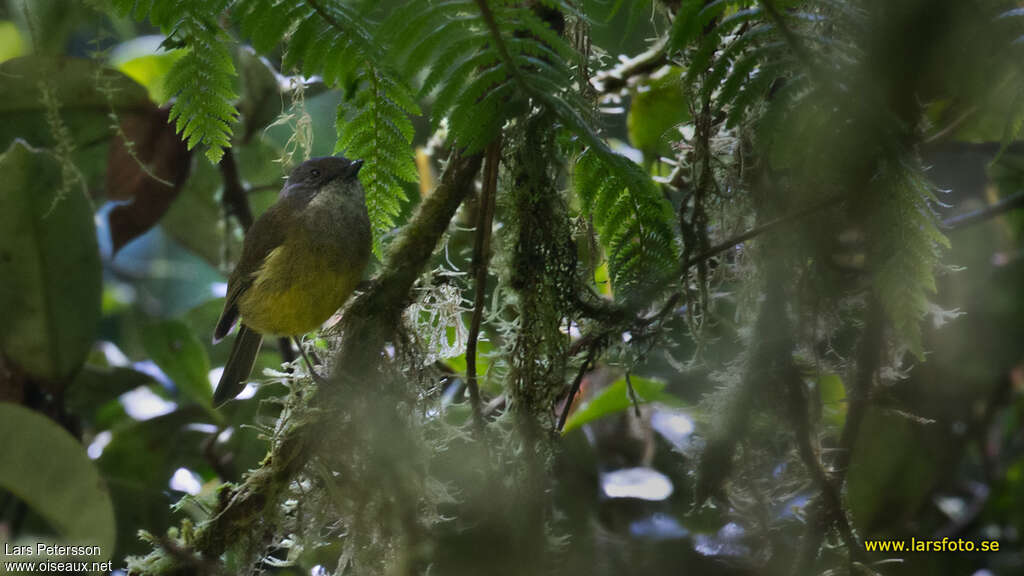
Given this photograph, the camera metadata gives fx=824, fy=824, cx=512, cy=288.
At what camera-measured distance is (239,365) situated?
8.77ft

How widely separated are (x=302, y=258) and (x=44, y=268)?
0.76 meters

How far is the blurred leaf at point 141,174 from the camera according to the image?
2.79 m

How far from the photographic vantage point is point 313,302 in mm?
2318

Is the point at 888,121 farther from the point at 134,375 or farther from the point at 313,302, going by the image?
the point at 134,375

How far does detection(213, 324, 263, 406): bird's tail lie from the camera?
2.58 meters

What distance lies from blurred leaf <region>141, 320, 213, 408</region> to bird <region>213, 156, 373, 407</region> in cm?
11

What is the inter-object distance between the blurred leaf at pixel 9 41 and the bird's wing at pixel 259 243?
1720 millimetres

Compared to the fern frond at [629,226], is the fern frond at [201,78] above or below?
above

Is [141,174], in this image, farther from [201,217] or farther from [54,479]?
[54,479]

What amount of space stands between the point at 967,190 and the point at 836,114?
2.35 meters

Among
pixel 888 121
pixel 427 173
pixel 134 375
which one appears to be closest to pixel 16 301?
pixel 134 375

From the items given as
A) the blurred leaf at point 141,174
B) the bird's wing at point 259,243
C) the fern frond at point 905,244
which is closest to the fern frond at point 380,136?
the bird's wing at point 259,243

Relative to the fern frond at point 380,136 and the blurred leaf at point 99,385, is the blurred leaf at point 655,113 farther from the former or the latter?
the blurred leaf at point 99,385

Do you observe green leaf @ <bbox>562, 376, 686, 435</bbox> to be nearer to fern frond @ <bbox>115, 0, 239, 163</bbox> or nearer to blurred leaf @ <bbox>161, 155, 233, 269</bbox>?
fern frond @ <bbox>115, 0, 239, 163</bbox>
